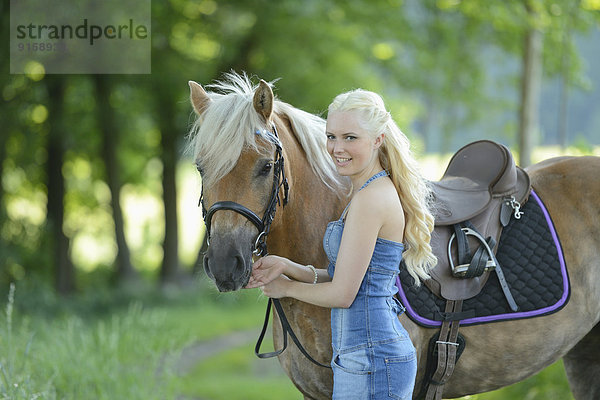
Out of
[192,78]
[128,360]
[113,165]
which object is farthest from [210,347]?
[113,165]

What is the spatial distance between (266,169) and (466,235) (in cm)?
103

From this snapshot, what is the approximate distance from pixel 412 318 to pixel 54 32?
26.5 feet

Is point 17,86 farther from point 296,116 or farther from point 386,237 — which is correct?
point 386,237

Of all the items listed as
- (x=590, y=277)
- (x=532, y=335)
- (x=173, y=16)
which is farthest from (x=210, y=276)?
(x=173, y=16)

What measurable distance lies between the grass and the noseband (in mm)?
479

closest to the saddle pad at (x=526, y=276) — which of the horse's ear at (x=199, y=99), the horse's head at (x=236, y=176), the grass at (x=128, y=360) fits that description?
the horse's head at (x=236, y=176)

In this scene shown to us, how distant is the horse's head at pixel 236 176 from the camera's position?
2.10 meters

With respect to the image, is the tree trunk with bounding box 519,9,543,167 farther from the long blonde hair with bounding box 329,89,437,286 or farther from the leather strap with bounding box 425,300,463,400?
the long blonde hair with bounding box 329,89,437,286

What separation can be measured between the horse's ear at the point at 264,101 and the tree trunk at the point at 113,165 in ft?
32.0

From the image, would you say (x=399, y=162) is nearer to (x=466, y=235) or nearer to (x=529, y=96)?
(x=466, y=235)

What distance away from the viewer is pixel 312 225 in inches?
98.5

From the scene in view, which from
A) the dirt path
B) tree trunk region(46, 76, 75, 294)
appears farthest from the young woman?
tree trunk region(46, 76, 75, 294)

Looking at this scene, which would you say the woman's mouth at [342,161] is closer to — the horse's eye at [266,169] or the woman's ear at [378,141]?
the woman's ear at [378,141]

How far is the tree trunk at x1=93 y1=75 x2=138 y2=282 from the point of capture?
11.6 metres
